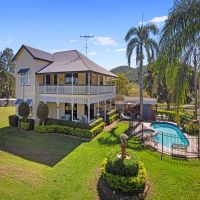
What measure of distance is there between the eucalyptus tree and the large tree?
53.7 metres

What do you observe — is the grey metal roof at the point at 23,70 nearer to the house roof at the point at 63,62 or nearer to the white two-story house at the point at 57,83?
the white two-story house at the point at 57,83

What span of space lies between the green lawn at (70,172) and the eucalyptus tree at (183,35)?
5919 millimetres

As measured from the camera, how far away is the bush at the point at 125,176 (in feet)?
35.5

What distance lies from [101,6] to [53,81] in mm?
14742

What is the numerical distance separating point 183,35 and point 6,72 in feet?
183

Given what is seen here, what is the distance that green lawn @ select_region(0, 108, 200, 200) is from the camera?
437 inches

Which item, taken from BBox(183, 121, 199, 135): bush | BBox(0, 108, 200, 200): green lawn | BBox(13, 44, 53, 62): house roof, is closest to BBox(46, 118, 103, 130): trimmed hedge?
BBox(0, 108, 200, 200): green lawn

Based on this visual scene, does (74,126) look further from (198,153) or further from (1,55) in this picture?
(1,55)

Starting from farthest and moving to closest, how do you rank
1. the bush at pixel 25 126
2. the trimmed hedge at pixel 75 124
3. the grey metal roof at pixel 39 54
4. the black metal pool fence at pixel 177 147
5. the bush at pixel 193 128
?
1. the grey metal roof at pixel 39 54
2. the bush at pixel 25 126
3. the bush at pixel 193 128
4. the trimmed hedge at pixel 75 124
5. the black metal pool fence at pixel 177 147

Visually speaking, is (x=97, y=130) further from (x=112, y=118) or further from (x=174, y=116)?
(x=174, y=116)

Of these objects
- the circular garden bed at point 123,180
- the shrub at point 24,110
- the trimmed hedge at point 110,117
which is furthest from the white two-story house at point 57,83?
the circular garden bed at point 123,180

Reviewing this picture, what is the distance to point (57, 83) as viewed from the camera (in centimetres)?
2622

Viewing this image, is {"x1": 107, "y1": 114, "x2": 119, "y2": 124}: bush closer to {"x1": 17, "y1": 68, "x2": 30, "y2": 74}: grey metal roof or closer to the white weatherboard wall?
the white weatherboard wall

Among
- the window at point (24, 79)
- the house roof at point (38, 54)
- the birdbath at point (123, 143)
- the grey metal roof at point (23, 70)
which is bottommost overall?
the birdbath at point (123, 143)
